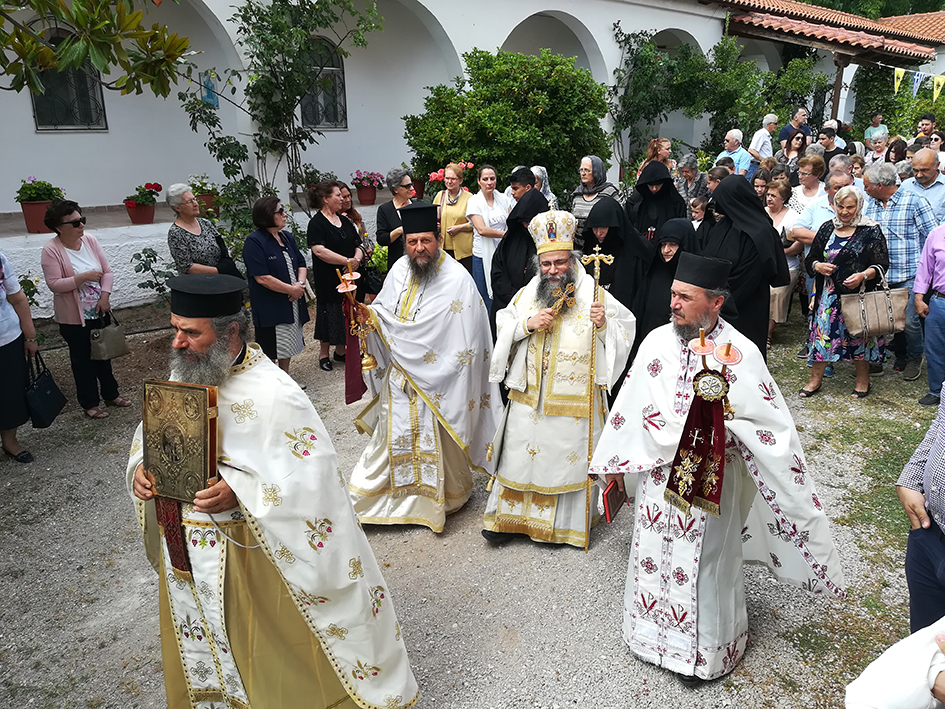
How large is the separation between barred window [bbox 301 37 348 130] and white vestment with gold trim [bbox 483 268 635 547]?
31.9 ft

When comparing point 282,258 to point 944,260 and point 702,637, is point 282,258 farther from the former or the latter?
point 944,260

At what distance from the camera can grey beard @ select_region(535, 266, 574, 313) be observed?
4242mm

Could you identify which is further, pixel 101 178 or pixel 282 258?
pixel 101 178

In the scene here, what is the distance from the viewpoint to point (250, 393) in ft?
8.64

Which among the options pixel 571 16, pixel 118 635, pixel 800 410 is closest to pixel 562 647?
pixel 118 635

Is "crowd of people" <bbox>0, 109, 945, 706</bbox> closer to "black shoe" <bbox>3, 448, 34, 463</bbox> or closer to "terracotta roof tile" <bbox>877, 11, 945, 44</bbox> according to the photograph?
"black shoe" <bbox>3, 448, 34, 463</bbox>

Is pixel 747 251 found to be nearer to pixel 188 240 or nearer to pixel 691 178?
pixel 691 178

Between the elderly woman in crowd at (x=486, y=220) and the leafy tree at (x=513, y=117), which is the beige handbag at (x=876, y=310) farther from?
the leafy tree at (x=513, y=117)

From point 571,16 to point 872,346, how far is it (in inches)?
389

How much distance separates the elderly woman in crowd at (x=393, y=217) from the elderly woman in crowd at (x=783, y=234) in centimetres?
409

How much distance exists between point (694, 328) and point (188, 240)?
16.2ft

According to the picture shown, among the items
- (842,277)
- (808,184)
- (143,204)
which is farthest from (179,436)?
(143,204)

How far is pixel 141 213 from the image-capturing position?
9547mm

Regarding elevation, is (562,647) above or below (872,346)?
below
